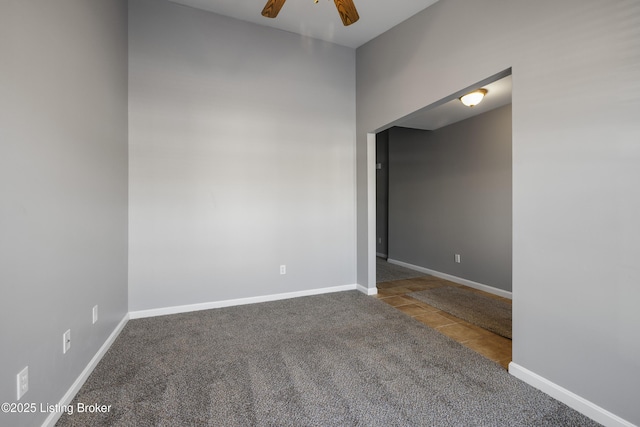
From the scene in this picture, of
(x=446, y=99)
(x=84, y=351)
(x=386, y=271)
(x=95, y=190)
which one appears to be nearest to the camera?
(x=84, y=351)

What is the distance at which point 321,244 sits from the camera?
3.93 meters

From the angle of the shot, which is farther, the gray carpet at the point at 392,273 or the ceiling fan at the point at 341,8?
the gray carpet at the point at 392,273

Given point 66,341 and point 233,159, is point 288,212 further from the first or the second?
point 66,341

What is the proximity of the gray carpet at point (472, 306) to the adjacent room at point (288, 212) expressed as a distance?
45 cm

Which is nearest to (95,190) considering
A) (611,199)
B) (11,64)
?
(11,64)

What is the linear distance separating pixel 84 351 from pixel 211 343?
858mm

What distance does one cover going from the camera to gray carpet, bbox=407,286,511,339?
2.96 m

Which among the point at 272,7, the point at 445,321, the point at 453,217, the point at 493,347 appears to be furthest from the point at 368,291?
the point at 272,7

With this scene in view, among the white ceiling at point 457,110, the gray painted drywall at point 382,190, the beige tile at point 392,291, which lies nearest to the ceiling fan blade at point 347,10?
the white ceiling at point 457,110

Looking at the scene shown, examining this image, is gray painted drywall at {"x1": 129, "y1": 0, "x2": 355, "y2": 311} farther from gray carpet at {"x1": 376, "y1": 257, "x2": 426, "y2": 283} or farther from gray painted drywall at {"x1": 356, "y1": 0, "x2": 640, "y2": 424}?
gray painted drywall at {"x1": 356, "y1": 0, "x2": 640, "y2": 424}

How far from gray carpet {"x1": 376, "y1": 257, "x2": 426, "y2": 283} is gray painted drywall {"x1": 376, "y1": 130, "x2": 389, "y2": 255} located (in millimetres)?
787

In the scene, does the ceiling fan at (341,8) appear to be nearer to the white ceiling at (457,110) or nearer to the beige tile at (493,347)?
the white ceiling at (457,110)

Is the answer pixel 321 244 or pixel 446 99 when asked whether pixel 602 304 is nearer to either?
pixel 446 99

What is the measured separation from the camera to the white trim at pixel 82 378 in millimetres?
1538
